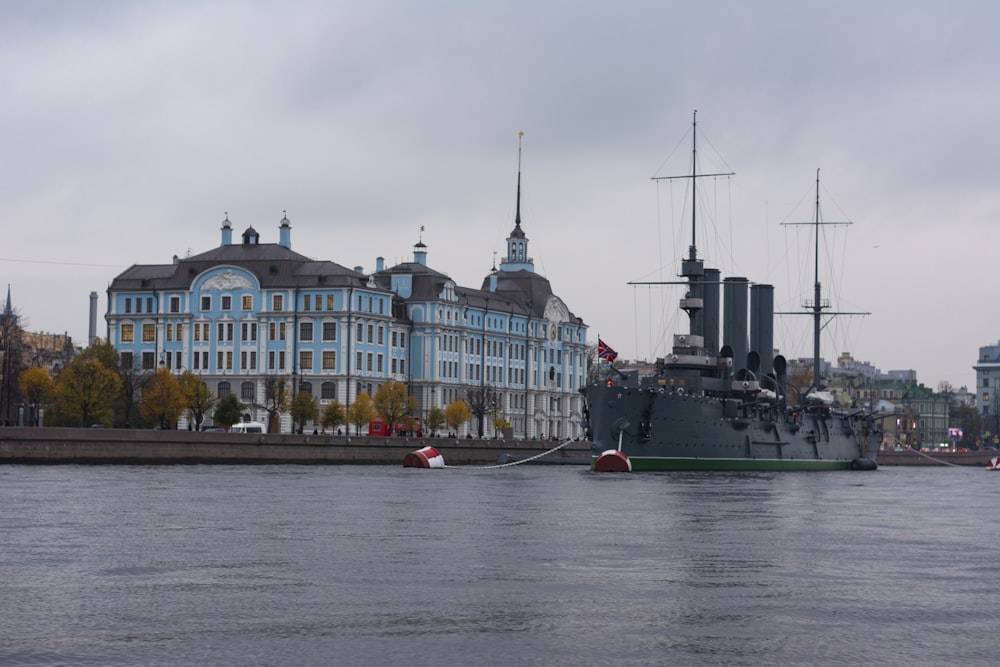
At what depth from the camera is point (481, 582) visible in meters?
27.0

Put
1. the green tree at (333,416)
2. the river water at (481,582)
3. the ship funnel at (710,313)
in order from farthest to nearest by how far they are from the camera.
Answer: the green tree at (333,416) < the ship funnel at (710,313) < the river water at (481,582)

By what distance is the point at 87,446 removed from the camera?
77062mm

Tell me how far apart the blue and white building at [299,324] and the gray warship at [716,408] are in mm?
36183

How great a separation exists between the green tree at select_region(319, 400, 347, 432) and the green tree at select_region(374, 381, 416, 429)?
394cm

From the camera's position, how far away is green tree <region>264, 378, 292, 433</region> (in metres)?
121

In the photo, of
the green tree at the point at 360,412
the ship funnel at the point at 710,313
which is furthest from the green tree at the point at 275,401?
the ship funnel at the point at 710,313

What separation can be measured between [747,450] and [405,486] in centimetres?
3445

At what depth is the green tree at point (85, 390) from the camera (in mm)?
99438

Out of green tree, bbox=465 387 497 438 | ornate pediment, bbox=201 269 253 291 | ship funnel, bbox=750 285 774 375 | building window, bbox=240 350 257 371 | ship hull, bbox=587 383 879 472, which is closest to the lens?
ship hull, bbox=587 383 879 472

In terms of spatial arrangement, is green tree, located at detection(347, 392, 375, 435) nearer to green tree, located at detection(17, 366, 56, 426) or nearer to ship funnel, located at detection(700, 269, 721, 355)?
green tree, located at detection(17, 366, 56, 426)

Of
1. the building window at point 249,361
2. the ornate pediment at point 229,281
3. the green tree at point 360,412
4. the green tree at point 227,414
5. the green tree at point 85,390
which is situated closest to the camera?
the green tree at point 85,390

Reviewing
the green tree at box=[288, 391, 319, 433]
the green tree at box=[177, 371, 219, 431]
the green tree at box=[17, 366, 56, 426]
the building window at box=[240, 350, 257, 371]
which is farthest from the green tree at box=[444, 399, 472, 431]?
the green tree at box=[17, 366, 56, 426]

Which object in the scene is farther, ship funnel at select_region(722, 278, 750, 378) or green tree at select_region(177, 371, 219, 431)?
green tree at select_region(177, 371, 219, 431)

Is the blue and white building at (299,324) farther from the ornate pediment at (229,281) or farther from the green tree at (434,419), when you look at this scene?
the green tree at (434,419)
